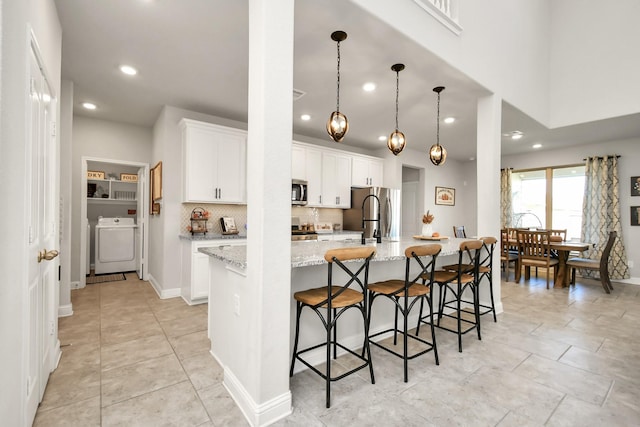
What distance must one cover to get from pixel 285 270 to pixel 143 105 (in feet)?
12.7

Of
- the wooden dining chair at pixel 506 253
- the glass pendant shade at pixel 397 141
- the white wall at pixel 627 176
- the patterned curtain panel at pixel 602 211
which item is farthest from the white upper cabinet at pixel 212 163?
the white wall at pixel 627 176

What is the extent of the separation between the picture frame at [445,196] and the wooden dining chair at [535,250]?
2436mm

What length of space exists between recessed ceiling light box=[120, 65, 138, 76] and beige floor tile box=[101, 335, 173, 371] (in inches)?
110

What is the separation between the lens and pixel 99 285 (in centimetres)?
482

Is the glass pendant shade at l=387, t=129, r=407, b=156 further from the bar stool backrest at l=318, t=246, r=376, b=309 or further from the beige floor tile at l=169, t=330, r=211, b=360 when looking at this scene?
the beige floor tile at l=169, t=330, r=211, b=360

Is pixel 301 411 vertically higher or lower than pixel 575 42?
lower

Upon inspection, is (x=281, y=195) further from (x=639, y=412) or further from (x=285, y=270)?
(x=639, y=412)

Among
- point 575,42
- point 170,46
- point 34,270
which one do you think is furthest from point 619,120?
point 34,270

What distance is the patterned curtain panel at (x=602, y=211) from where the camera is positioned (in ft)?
18.5

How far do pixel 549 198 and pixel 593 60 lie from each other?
121 inches

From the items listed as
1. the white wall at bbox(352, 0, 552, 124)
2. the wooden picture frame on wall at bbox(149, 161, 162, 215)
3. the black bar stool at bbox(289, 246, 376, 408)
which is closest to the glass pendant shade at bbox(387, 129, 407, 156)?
the white wall at bbox(352, 0, 552, 124)

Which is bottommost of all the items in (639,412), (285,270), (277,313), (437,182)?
(639,412)

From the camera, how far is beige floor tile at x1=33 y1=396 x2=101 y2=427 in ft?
5.59

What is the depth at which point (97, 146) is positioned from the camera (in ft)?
16.0
